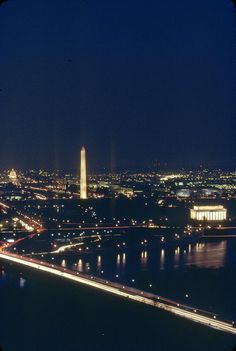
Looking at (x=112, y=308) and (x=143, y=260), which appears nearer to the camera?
(x=112, y=308)

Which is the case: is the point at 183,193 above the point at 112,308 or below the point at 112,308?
above

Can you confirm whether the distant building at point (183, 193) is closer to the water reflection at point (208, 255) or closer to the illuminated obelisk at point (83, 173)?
the illuminated obelisk at point (83, 173)

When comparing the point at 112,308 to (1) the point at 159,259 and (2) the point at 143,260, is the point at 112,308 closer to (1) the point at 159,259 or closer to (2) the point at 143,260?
(2) the point at 143,260

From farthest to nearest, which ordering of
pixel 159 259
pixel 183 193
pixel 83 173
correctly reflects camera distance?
pixel 183 193
pixel 83 173
pixel 159 259

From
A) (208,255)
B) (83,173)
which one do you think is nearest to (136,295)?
(208,255)

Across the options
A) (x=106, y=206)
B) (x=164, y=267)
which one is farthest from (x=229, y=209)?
(x=164, y=267)

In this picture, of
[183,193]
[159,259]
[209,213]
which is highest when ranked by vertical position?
[183,193]

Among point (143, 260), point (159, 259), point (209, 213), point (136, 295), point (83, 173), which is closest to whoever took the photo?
point (136, 295)
